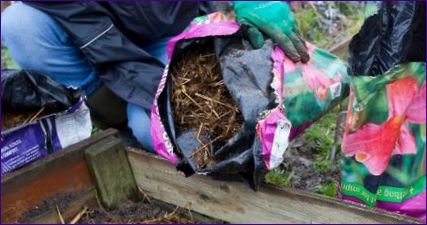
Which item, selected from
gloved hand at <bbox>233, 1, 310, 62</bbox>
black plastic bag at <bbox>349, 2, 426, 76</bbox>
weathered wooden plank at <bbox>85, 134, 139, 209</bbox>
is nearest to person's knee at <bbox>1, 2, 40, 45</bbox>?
weathered wooden plank at <bbox>85, 134, 139, 209</bbox>

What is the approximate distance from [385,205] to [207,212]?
0.62m

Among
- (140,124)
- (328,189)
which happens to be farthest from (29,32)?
(328,189)

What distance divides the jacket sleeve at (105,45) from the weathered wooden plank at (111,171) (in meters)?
0.33

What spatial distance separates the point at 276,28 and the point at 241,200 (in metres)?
0.68

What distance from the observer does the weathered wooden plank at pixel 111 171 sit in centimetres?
196

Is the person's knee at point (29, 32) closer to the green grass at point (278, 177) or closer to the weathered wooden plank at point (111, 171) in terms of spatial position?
the weathered wooden plank at point (111, 171)

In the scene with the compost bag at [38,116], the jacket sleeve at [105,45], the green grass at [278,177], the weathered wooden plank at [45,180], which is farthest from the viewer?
the green grass at [278,177]

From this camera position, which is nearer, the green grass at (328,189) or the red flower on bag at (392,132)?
the red flower on bag at (392,132)

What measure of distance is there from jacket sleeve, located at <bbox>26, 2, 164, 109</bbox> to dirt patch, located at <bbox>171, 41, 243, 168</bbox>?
13.2 inches

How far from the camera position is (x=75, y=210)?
1962mm

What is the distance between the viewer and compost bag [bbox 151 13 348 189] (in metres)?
1.65

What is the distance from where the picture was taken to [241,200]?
1835 mm

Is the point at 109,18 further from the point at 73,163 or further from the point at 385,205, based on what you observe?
the point at 385,205

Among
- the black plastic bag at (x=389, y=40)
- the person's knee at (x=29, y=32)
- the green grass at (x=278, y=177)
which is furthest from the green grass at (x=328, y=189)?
the person's knee at (x=29, y=32)
